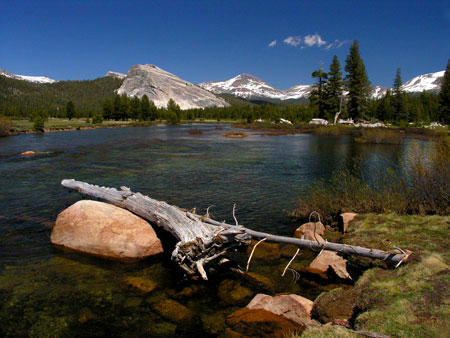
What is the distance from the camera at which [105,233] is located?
9648 millimetres

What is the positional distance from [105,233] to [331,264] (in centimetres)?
686

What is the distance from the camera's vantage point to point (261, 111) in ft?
517

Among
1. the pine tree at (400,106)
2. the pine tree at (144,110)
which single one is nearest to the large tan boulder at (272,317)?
the pine tree at (400,106)

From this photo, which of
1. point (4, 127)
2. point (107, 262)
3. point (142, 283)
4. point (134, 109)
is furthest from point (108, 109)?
point (142, 283)

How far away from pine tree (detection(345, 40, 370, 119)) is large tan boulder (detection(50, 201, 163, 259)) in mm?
81815

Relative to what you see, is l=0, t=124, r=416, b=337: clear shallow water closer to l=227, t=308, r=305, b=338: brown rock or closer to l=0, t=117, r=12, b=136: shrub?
l=227, t=308, r=305, b=338: brown rock

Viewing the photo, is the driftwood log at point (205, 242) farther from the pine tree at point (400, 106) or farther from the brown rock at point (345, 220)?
the pine tree at point (400, 106)

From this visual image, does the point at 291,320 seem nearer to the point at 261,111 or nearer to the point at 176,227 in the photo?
the point at 176,227

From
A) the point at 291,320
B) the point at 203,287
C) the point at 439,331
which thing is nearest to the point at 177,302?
the point at 203,287

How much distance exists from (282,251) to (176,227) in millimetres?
3648

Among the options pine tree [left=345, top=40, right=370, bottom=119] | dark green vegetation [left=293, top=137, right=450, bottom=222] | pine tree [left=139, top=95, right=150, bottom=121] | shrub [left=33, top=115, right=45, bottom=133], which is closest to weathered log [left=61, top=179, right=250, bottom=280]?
dark green vegetation [left=293, top=137, right=450, bottom=222]

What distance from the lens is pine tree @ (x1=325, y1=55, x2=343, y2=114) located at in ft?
275

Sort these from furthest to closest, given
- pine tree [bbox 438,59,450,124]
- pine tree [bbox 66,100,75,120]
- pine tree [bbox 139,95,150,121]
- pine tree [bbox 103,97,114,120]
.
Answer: pine tree [bbox 139,95,150,121], pine tree [bbox 66,100,75,120], pine tree [bbox 103,97,114,120], pine tree [bbox 438,59,450,124]

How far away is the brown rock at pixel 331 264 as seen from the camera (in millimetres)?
7879
